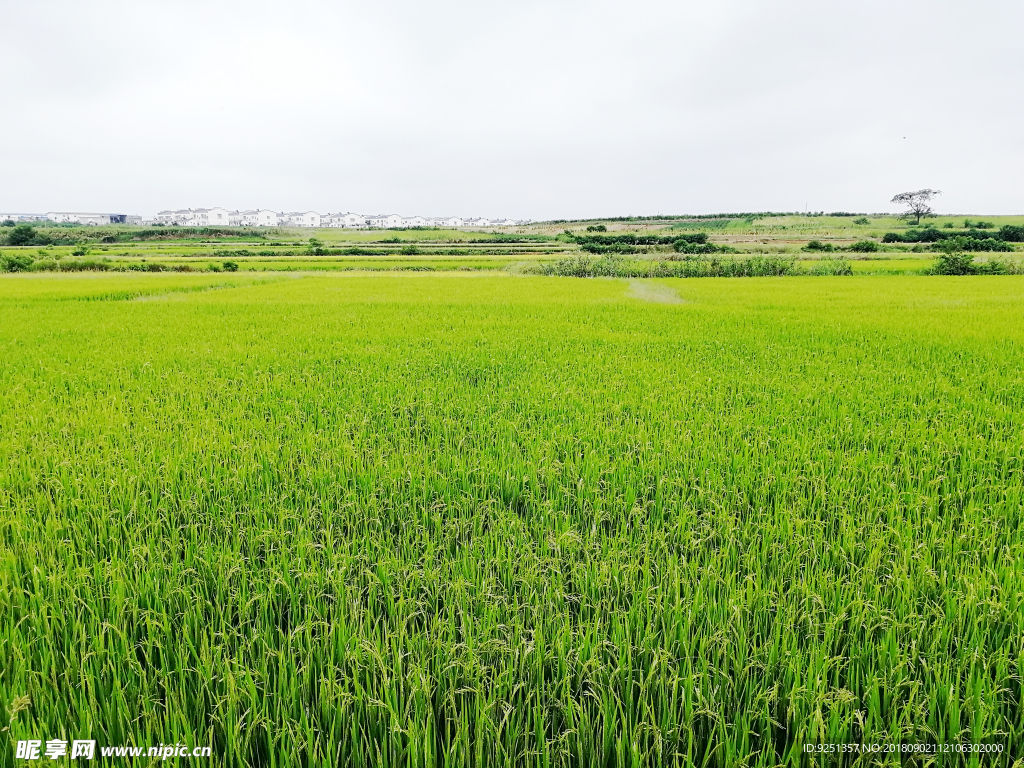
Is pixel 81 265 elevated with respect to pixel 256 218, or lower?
lower

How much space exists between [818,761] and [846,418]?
4.28m

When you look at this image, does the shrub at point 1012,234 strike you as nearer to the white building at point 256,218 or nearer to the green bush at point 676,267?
the green bush at point 676,267

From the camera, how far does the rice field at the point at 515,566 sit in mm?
1872

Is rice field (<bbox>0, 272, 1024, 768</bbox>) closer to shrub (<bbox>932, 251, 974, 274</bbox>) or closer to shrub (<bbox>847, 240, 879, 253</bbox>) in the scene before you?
shrub (<bbox>932, 251, 974, 274</bbox>)

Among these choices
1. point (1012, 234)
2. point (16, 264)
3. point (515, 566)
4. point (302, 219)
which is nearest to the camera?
point (515, 566)

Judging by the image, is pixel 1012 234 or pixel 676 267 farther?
pixel 1012 234

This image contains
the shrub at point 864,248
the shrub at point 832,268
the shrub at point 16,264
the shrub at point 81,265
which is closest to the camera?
the shrub at point 832,268

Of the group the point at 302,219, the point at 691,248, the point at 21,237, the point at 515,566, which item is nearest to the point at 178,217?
the point at 302,219

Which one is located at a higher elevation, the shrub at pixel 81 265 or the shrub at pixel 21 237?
the shrub at pixel 21 237

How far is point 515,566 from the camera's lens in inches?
112

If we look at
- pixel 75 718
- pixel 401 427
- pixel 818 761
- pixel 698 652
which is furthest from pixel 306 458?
pixel 818 761

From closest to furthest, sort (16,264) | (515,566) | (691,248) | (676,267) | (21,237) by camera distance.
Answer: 1. (515,566)
2. (676,267)
3. (16,264)
4. (691,248)
5. (21,237)

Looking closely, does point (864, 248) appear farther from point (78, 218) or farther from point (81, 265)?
point (78, 218)

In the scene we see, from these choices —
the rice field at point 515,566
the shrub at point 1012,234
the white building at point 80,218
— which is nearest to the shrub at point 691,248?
the shrub at point 1012,234
